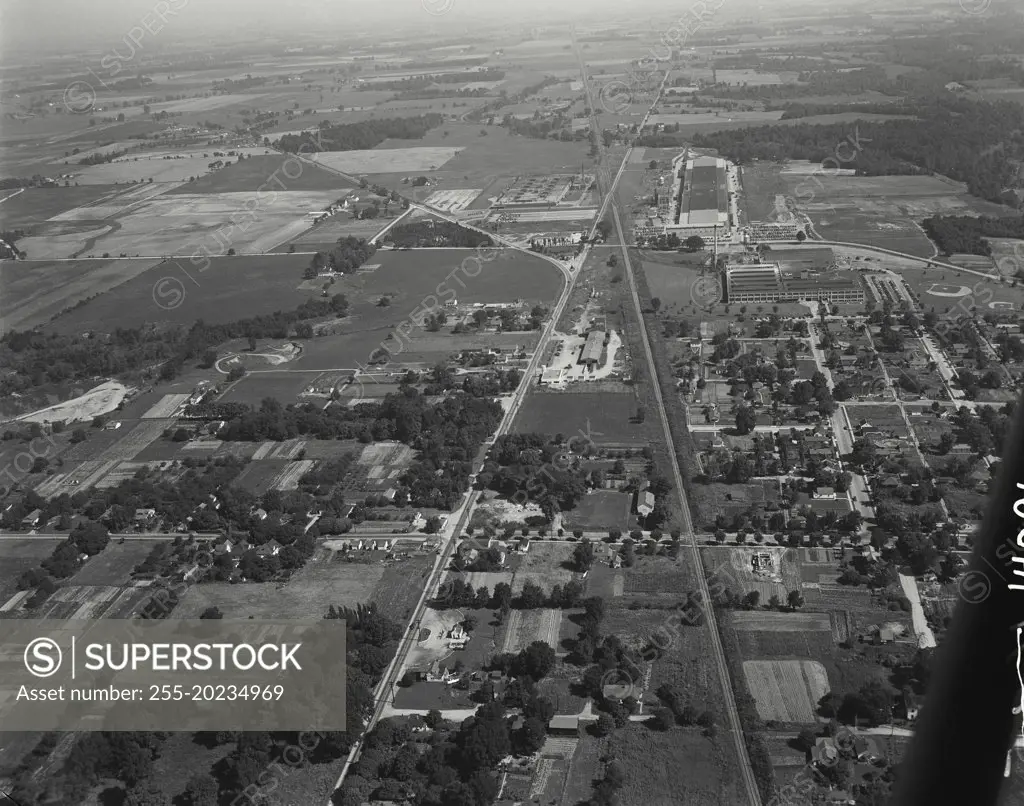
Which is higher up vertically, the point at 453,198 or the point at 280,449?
the point at 453,198

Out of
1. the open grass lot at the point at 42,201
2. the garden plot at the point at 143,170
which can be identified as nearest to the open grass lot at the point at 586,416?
the open grass lot at the point at 42,201

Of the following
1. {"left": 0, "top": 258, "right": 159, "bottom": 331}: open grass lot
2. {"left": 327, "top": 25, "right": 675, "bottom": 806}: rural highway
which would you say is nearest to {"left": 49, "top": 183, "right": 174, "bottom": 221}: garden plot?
{"left": 0, "top": 258, "right": 159, "bottom": 331}: open grass lot

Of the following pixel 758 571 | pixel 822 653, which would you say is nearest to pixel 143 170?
pixel 758 571

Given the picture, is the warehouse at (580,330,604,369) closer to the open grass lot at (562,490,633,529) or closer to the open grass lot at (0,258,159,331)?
the open grass lot at (562,490,633,529)

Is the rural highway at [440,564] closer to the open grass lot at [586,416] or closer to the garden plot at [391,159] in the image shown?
the open grass lot at [586,416]

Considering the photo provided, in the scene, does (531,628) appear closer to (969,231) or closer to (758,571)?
(758,571)

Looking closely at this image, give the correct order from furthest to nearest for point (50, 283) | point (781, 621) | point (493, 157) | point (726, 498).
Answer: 1. point (493, 157)
2. point (50, 283)
3. point (726, 498)
4. point (781, 621)
